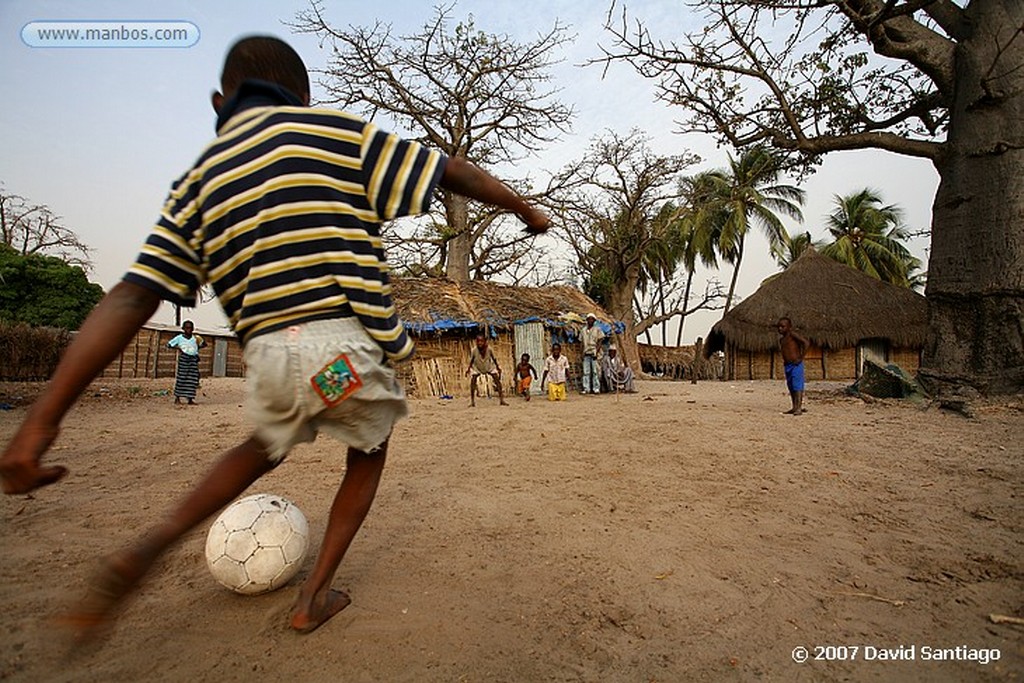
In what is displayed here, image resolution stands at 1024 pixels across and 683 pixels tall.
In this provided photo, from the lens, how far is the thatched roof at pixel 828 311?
68.1ft

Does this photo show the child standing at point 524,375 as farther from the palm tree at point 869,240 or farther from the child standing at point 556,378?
the palm tree at point 869,240

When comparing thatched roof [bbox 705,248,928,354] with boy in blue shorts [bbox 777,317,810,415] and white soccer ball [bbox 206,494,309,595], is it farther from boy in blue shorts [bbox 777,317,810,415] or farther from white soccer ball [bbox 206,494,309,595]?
white soccer ball [bbox 206,494,309,595]

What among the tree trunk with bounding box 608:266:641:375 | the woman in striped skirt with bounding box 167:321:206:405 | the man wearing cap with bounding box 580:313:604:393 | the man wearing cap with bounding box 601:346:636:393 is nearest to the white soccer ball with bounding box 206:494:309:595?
the woman in striped skirt with bounding box 167:321:206:405

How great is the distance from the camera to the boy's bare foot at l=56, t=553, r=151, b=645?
1.29m

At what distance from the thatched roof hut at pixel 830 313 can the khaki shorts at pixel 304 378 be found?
22.2 m

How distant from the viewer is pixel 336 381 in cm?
148

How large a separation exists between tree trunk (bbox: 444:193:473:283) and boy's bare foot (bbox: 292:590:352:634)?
16.5 metres

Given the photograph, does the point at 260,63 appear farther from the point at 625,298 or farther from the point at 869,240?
the point at 869,240

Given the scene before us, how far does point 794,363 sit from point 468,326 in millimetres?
8036

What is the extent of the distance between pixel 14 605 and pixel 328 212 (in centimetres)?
186

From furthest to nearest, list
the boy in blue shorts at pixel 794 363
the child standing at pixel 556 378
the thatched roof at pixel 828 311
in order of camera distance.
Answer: the thatched roof at pixel 828 311, the child standing at pixel 556 378, the boy in blue shorts at pixel 794 363

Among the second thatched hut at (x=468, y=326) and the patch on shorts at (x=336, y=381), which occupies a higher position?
the second thatched hut at (x=468, y=326)

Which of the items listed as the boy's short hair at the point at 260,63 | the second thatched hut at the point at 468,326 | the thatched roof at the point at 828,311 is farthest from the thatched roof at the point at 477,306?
the boy's short hair at the point at 260,63

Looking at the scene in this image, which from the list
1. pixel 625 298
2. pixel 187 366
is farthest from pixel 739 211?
pixel 187 366
